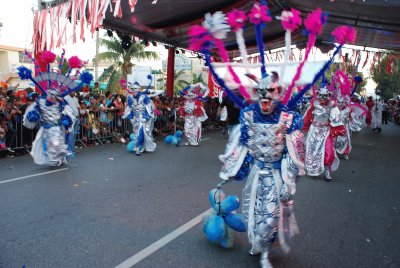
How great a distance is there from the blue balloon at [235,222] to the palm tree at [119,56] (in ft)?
74.1

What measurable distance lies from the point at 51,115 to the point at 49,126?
0.23 meters

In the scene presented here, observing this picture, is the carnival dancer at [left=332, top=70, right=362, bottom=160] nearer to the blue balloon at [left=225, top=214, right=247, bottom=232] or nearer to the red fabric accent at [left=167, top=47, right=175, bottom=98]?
the blue balloon at [left=225, top=214, right=247, bottom=232]

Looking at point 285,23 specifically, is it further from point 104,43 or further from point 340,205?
point 104,43

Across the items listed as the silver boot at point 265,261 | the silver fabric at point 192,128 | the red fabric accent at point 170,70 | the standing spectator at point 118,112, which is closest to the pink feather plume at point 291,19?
the silver boot at point 265,261

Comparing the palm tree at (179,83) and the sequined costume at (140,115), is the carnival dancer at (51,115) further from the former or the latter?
the palm tree at (179,83)

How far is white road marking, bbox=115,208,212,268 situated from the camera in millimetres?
3285

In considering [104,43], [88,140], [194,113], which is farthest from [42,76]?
[104,43]

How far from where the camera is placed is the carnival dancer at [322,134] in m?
6.76

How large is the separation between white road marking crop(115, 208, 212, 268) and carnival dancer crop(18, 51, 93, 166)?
4.12 meters

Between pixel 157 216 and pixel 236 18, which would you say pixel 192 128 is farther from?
pixel 236 18

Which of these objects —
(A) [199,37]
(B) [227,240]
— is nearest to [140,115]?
(B) [227,240]

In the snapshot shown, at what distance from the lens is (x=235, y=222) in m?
3.51

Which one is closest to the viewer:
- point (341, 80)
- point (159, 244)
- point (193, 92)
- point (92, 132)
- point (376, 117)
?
point (159, 244)

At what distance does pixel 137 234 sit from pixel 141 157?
5.23 meters
